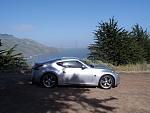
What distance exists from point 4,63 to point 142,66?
35.7 ft

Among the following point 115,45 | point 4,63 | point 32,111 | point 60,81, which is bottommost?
point 32,111

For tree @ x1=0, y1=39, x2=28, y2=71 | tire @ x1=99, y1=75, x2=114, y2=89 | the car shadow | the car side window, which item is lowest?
the car shadow

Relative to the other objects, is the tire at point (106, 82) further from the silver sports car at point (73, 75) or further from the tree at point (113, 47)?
the tree at point (113, 47)

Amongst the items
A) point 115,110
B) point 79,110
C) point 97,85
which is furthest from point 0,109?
point 97,85

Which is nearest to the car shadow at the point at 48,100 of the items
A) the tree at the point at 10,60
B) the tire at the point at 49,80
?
the tire at the point at 49,80

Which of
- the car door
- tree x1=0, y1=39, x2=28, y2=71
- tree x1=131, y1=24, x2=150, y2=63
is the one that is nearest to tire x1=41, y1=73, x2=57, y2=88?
the car door

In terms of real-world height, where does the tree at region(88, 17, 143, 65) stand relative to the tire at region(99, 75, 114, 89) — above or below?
above

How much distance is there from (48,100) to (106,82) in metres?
4.26

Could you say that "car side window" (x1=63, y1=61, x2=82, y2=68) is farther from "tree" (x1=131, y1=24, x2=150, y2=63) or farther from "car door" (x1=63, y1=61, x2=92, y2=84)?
"tree" (x1=131, y1=24, x2=150, y2=63)

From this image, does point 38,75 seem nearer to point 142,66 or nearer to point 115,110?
point 115,110

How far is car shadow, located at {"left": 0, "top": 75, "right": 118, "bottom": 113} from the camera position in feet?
39.4

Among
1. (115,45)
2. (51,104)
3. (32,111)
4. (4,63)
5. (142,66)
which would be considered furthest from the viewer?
(115,45)

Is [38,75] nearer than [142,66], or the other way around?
[38,75]

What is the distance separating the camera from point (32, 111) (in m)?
11.7
